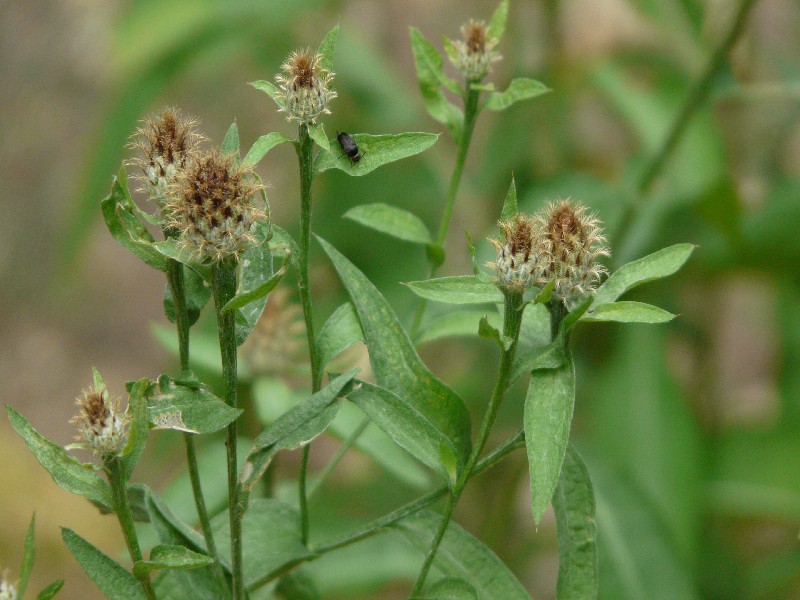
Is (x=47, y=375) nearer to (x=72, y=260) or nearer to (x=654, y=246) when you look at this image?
(x=72, y=260)

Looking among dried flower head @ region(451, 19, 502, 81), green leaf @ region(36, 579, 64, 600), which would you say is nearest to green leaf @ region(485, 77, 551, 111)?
dried flower head @ region(451, 19, 502, 81)

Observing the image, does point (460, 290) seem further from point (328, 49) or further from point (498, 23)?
point (498, 23)

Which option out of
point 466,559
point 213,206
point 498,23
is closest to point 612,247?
point 498,23

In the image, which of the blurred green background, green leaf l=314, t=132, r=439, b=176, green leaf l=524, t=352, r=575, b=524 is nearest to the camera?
green leaf l=524, t=352, r=575, b=524

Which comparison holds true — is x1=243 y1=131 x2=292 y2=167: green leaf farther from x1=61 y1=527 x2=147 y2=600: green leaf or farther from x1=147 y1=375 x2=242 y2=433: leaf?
x1=61 y1=527 x2=147 y2=600: green leaf

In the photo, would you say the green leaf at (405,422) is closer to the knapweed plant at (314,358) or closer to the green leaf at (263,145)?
the knapweed plant at (314,358)

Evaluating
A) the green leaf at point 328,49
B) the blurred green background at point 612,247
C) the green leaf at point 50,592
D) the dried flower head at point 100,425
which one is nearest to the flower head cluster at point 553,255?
the green leaf at point 328,49

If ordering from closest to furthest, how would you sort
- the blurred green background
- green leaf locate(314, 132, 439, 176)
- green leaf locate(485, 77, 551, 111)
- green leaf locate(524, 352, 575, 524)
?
1. green leaf locate(524, 352, 575, 524)
2. green leaf locate(314, 132, 439, 176)
3. green leaf locate(485, 77, 551, 111)
4. the blurred green background

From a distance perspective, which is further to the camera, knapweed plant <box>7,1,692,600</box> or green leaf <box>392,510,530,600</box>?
green leaf <box>392,510,530,600</box>
